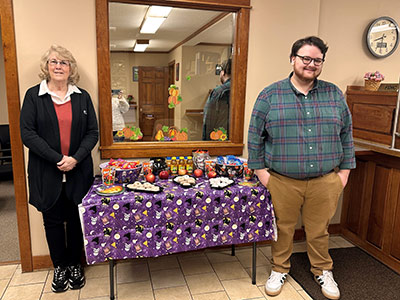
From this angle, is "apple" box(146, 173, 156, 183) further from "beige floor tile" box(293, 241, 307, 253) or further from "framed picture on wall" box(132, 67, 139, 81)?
"beige floor tile" box(293, 241, 307, 253)

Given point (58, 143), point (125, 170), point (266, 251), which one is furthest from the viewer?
point (266, 251)

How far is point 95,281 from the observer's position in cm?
252

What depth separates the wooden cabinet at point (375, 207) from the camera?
2.70 metres

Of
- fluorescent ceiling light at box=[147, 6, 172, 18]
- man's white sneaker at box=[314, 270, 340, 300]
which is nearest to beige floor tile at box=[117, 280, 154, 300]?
man's white sneaker at box=[314, 270, 340, 300]

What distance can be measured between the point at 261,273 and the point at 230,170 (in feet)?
2.79

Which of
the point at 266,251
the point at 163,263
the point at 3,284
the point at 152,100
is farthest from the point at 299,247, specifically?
the point at 3,284

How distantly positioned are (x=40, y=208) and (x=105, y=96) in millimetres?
899

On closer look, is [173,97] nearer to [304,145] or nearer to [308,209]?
[304,145]

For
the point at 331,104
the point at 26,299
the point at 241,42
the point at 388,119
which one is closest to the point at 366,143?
the point at 388,119

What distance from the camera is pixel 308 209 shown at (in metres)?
2.38

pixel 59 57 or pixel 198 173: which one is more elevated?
pixel 59 57

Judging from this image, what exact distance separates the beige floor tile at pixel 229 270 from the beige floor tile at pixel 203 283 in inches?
Result: 2.6

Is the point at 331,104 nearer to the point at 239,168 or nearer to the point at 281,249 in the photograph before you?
the point at 239,168

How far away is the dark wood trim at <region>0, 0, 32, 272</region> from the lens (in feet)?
7.57
